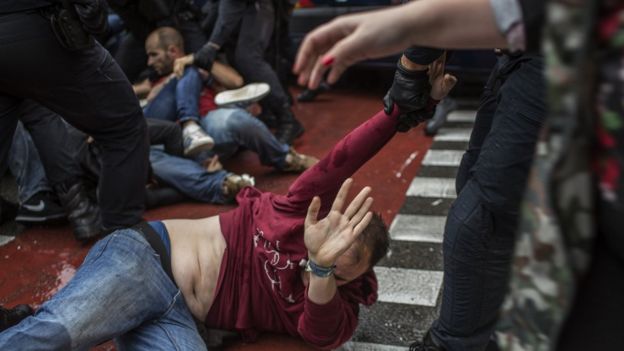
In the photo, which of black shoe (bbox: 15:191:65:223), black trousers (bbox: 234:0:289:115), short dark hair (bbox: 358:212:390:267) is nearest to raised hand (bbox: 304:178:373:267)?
short dark hair (bbox: 358:212:390:267)

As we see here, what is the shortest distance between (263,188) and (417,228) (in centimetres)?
104

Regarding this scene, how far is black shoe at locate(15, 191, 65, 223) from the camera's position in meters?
3.11

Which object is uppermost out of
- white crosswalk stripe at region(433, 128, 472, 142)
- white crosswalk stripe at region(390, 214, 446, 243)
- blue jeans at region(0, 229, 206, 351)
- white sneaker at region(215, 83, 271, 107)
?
blue jeans at region(0, 229, 206, 351)

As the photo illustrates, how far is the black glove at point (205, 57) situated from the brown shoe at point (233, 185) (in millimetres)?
977

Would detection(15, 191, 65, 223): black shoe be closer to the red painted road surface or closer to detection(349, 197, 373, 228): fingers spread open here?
the red painted road surface

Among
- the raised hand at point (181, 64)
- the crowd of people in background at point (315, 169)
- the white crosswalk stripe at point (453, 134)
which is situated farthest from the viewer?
the white crosswalk stripe at point (453, 134)

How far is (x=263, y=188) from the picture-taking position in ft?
11.3

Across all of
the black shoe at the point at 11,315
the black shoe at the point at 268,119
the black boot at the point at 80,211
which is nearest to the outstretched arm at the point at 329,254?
the black shoe at the point at 11,315

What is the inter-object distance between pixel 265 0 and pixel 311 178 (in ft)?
8.34

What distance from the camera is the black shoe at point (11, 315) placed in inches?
80.4

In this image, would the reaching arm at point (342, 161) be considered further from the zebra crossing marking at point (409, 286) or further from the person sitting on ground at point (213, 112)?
the person sitting on ground at point (213, 112)

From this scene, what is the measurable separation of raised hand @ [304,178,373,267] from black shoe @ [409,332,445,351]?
1.41 ft

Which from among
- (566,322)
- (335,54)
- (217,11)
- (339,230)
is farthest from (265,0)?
(566,322)

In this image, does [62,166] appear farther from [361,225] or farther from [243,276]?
[361,225]
